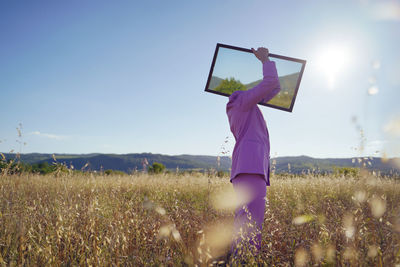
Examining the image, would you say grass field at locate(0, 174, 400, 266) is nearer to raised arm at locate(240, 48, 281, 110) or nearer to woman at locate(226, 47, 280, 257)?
woman at locate(226, 47, 280, 257)

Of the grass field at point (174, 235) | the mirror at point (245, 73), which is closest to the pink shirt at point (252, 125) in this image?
the mirror at point (245, 73)

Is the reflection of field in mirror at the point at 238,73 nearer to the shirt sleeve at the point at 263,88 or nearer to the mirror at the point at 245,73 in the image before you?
the mirror at the point at 245,73

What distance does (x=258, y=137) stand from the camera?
249cm

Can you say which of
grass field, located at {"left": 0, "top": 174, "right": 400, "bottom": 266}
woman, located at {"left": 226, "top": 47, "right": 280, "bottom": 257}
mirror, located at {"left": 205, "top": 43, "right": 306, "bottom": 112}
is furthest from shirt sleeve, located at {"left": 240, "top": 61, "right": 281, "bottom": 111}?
grass field, located at {"left": 0, "top": 174, "right": 400, "bottom": 266}

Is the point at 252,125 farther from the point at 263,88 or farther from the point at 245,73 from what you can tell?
the point at 245,73

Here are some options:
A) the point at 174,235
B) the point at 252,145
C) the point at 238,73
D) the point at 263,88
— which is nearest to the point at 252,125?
the point at 252,145

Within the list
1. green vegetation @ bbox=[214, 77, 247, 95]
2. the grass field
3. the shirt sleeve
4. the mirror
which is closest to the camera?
the grass field

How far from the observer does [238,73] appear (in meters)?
2.90

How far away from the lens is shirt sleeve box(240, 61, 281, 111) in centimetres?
232

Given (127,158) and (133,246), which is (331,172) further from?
(127,158)

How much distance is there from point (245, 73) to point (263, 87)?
2.18 ft

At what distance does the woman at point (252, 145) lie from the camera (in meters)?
2.34

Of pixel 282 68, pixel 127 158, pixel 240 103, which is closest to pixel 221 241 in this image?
pixel 240 103

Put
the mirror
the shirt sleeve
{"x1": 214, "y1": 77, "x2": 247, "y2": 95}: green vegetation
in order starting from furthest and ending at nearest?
{"x1": 214, "y1": 77, "x2": 247, "y2": 95}: green vegetation, the mirror, the shirt sleeve
